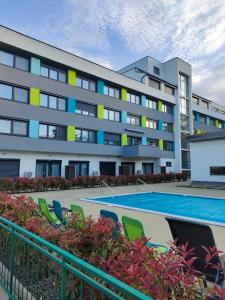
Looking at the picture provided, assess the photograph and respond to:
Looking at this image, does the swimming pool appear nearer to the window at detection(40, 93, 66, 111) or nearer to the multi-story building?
the multi-story building

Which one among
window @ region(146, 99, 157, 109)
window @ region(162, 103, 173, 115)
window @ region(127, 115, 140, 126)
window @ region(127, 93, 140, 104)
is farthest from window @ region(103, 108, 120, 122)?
window @ region(162, 103, 173, 115)

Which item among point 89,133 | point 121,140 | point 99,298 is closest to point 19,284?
point 99,298

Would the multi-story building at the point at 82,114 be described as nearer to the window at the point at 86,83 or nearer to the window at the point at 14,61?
the window at the point at 14,61

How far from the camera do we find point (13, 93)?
903 inches

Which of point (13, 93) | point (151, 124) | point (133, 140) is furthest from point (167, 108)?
point (13, 93)

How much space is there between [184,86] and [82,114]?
24.1 m

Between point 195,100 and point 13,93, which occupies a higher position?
point 195,100

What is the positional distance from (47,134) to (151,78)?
21.2 metres

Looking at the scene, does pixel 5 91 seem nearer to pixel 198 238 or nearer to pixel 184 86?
pixel 198 238

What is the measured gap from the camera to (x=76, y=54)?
27.9 metres

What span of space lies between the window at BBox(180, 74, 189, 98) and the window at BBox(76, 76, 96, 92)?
19919 millimetres

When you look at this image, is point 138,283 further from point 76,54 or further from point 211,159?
point 76,54

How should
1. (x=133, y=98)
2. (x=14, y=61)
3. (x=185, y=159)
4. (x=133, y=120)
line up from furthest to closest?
(x=185, y=159), (x=133, y=98), (x=133, y=120), (x=14, y=61)

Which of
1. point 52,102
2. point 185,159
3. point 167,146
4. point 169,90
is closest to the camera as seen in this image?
point 52,102
